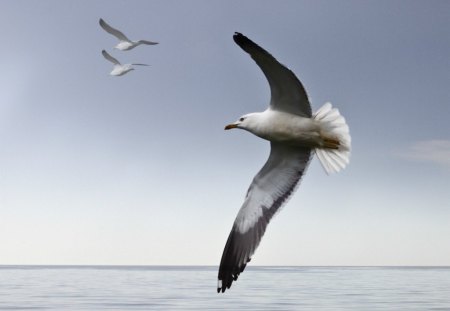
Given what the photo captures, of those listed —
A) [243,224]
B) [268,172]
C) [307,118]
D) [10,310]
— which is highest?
[307,118]

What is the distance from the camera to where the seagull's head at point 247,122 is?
8477 millimetres

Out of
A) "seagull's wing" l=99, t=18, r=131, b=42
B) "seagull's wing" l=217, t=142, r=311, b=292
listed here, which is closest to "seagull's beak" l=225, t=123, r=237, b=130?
"seagull's wing" l=217, t=142, r=311, b=292

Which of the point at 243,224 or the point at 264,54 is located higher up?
the point at 264,54

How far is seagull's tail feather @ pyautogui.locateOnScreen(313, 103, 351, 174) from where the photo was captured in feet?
27.8

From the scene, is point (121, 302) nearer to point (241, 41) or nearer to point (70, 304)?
point (70, 304)

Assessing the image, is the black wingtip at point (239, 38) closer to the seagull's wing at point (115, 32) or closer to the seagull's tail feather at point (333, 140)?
the seagull's tail feather at point (333, 140)

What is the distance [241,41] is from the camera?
7.59 m

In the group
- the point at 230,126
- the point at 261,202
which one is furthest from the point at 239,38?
the point at 261,202

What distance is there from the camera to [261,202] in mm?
9336

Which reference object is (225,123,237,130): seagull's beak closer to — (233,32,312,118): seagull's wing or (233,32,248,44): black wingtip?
(233,32,312,118): seagull's wing

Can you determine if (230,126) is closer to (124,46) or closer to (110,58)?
(124,46)

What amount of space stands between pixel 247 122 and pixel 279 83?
2.22 feet

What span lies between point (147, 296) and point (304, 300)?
14.7ft

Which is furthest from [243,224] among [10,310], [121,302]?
[121,302]
